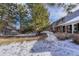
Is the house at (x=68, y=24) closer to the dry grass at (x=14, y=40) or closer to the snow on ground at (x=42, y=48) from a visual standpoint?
the snow on ground at (x=42, y=48)

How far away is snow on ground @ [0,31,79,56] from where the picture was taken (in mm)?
2369

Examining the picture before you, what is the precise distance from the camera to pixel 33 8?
241 cm

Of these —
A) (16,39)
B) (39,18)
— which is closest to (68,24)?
(39,18)

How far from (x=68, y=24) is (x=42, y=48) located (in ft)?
1.25

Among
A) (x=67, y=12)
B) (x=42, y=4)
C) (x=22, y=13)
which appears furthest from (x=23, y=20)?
(x=67, y=12)

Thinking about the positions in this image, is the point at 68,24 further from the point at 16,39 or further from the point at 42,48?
Result: the point at 16,39

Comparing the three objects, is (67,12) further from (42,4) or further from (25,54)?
(25,54)

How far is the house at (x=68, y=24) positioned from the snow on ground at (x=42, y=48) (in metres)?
0.11

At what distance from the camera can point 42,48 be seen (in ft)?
7.83

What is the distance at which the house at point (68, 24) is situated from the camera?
237 cm

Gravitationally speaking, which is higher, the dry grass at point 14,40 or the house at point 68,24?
the house at point 68,24

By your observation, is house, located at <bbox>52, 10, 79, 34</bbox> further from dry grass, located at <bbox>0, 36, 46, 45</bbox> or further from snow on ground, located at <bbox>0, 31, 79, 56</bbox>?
dry grass, located at <bbox>0, 36, 46, 45</bbox>

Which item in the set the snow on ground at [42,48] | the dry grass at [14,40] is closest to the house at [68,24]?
the snow on ground at [42,48]

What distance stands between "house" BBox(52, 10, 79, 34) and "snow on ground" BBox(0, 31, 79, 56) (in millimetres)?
107
